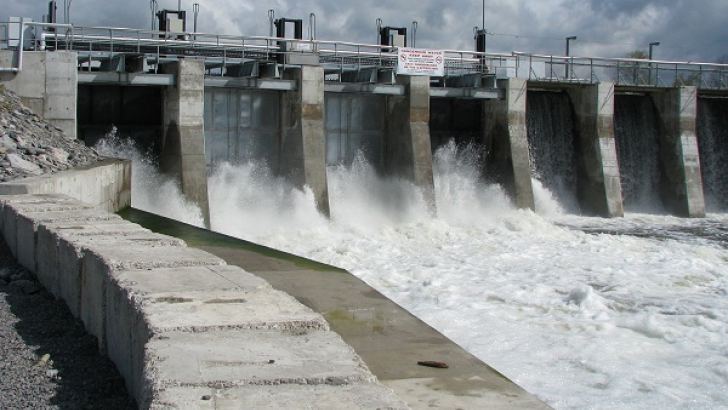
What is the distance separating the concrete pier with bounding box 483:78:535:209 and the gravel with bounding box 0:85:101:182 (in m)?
12.6

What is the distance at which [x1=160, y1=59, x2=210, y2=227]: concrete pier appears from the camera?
19.2 metres

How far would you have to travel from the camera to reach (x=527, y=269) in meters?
16.0

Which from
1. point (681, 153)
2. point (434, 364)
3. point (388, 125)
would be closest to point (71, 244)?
point (434, 364)

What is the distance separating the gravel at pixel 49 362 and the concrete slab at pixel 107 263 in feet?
0.37

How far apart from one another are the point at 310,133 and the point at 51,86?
6040mm

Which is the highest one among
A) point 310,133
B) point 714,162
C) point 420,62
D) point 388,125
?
point 420,62

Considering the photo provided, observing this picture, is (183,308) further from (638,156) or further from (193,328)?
(638,156)

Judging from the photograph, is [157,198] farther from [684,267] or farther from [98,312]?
[98,312]

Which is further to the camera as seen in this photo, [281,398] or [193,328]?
[193,328]

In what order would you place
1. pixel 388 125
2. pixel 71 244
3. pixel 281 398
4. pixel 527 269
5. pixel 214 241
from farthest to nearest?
pixel 388 125 → pixel 527 269 → pixel 214 241 → pixel 71 244 → pixel 281 398

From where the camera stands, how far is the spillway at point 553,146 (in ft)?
84.9

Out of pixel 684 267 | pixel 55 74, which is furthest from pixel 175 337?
pixel 55 74

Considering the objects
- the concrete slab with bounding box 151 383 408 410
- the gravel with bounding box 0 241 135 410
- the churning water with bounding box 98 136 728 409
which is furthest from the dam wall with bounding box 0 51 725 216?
the concrete slab with bounding box 151 383 408 410

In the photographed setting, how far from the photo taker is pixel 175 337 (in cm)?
340
